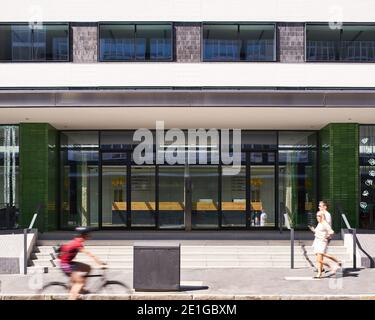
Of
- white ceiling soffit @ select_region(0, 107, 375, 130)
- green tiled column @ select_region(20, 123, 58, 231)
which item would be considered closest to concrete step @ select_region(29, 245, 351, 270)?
green tiled column @ select_region(20, 123, 58, 231)

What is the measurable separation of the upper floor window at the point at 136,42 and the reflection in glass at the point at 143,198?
425 centimetres

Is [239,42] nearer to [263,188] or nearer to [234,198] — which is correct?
[263,188]

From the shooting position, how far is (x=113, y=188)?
22688 mm

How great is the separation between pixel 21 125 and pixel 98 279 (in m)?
8.46

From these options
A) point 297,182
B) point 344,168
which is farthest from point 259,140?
point 344,168

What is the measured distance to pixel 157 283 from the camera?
44.4ft

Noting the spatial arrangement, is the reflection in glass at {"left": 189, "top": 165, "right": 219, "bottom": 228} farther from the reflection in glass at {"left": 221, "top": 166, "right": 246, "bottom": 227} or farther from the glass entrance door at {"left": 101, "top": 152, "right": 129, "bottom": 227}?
the glass entrance door at {"left": 101, "top": 152, "right": 129, "bottom": 227}

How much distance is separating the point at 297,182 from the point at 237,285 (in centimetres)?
917

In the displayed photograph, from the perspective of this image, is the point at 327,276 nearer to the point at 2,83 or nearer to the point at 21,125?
the point at 21,125

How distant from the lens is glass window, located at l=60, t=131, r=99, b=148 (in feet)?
74.7

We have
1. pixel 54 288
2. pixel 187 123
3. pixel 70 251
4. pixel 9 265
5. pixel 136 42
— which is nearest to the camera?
pixel 70 251

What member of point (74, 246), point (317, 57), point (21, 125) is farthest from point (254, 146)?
point (74, 246)
